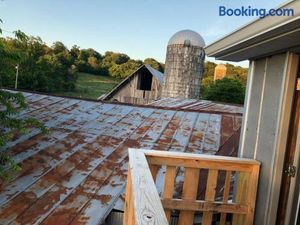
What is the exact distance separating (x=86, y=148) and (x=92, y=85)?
36.4 metres

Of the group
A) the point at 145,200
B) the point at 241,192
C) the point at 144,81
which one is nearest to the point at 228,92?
the point at 144,81

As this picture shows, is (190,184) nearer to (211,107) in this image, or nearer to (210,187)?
(210,187)

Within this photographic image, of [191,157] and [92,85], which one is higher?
[92,85]

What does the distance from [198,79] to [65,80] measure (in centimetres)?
2244

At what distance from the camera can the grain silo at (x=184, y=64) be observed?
753 inches

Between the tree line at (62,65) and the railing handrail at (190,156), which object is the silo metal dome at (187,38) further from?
the railing handrail at (190,156)

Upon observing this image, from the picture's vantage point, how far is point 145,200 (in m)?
1.32

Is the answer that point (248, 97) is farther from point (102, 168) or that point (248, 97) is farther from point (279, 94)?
point (102, 168)

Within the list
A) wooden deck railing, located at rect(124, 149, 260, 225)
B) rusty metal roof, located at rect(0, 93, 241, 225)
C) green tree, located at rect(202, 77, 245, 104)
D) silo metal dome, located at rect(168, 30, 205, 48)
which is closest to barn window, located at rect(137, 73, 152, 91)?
silo metal dome, located at rect(168, 30, 205, 48)

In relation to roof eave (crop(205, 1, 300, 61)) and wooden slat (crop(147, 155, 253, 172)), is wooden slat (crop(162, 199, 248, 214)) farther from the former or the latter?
roof eave (crop(205, 1, 300, 61))

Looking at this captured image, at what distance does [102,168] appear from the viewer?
4332 millimetres

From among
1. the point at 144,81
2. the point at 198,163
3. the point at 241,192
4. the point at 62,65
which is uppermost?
the point at 62,65

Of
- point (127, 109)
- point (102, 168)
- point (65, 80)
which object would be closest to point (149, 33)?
point (65, 80)

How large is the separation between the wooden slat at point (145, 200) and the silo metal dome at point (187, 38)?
58.8 ft
